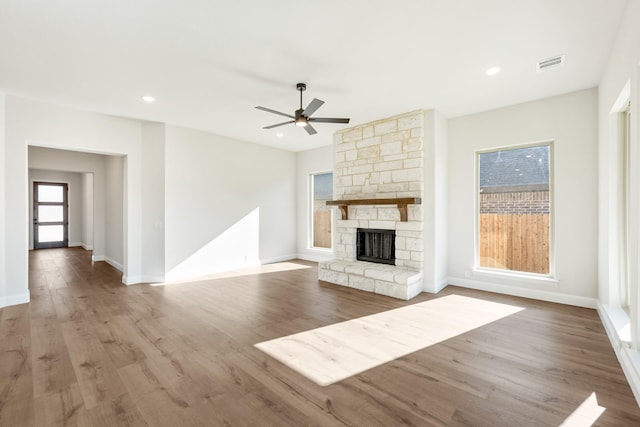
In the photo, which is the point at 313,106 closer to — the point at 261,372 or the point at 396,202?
the point at 396,202

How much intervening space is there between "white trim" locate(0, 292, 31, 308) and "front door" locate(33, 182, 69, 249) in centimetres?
727

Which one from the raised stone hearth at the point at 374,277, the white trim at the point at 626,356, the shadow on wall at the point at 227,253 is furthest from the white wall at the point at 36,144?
the white trim at the point at 626,356

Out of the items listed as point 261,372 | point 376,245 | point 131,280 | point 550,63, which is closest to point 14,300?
point 131,280

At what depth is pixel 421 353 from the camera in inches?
103

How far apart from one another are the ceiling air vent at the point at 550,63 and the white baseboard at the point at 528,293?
292 cm

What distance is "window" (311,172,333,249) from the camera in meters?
7.10

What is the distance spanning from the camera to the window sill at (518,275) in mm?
4039

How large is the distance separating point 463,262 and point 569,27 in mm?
3348

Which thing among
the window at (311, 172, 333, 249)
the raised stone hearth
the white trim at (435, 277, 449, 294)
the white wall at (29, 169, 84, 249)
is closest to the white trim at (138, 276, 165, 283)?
the raised stone hearth

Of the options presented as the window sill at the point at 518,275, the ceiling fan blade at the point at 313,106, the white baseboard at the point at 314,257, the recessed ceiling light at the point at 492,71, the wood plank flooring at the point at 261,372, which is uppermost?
the recessed ceiling light at the point at 492,71

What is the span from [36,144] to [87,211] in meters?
6.45

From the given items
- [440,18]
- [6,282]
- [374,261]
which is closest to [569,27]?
[440,18]

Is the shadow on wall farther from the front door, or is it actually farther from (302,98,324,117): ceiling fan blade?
the front door

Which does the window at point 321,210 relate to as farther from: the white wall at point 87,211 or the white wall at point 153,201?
the white wall at point 87,211
